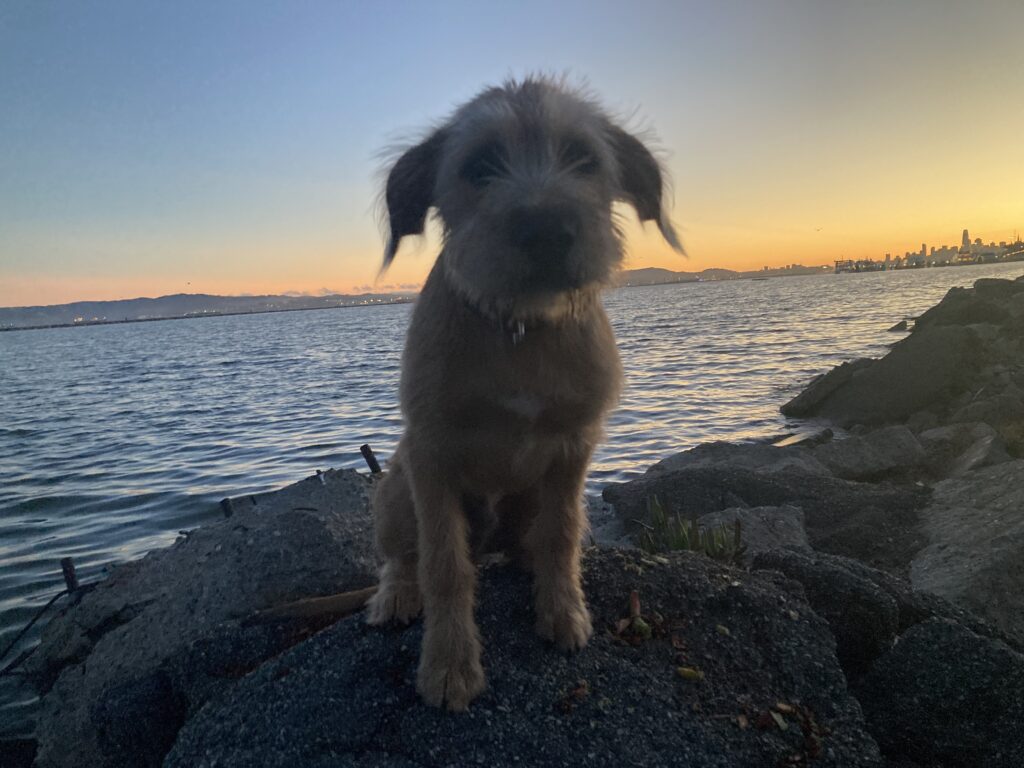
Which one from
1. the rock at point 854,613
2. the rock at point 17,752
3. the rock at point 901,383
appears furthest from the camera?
the rock at point 901,383

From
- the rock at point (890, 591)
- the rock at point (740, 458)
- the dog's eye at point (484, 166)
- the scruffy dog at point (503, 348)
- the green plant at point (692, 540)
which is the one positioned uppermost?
the dog's eye at point (484, 166)

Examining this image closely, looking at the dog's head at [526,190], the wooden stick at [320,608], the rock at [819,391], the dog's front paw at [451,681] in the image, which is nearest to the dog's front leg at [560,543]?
the dog's front paw at [451,681]

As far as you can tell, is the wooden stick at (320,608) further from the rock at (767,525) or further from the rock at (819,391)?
the rock at (819,391)

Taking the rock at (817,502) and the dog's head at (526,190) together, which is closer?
the dog's head at (526,190)

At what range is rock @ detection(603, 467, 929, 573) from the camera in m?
6.57

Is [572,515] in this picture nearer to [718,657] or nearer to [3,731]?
[718,657]

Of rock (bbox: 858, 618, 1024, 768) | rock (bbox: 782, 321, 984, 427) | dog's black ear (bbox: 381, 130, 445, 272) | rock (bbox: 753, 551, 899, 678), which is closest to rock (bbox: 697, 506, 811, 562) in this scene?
rock (bbox: 753, 551, 899, 678)

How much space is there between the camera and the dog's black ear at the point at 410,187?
3703mm

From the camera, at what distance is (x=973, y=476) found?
729 centimetres

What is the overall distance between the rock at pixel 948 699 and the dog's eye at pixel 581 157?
9.36 ft

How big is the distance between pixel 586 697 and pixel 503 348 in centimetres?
159

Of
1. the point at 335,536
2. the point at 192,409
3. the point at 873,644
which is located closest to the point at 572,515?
the point at 873,644

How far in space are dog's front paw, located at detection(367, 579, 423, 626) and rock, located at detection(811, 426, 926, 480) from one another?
289 inches

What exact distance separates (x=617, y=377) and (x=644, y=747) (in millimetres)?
1688
